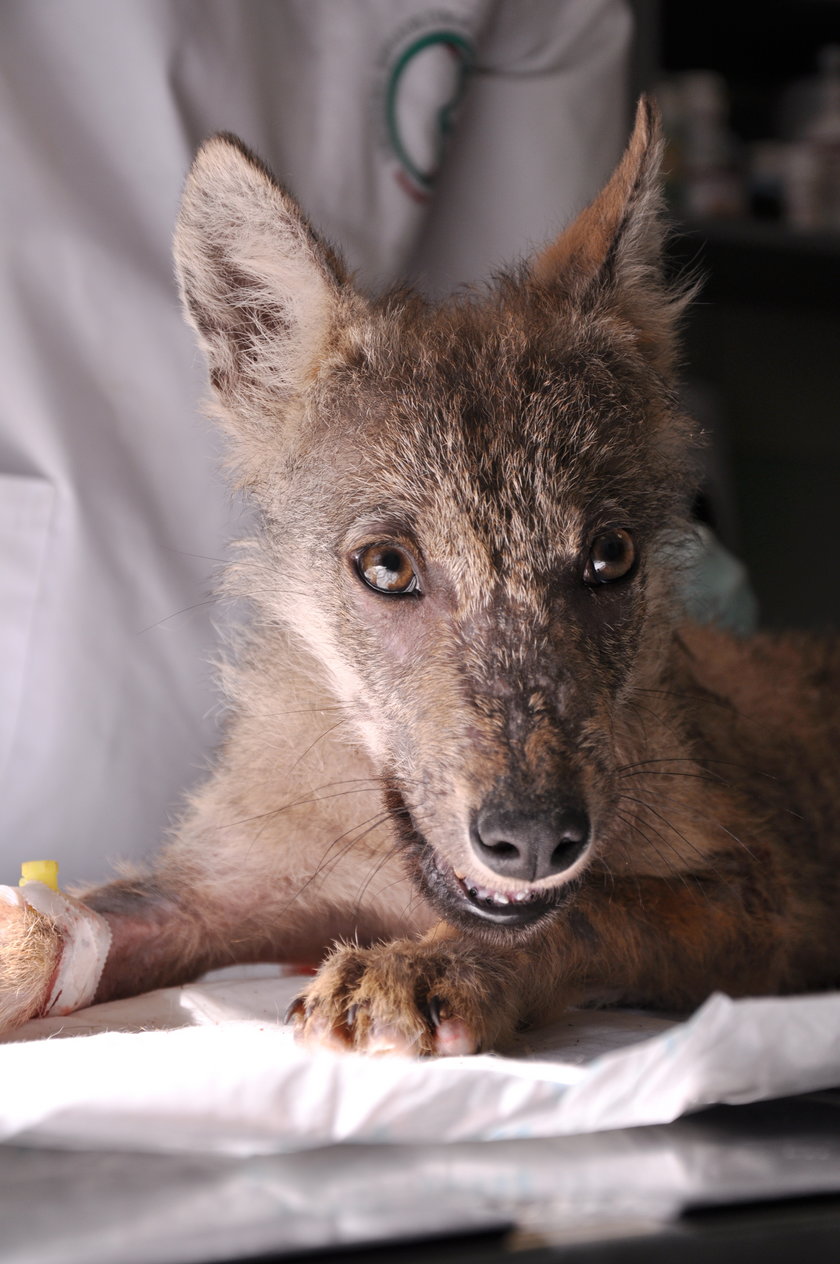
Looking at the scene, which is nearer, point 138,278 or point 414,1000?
point 414,1000

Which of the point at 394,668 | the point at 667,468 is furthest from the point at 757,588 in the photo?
the point at 394,668

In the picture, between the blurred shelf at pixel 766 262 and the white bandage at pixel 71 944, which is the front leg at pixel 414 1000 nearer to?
the white bandage at pixel 71 944

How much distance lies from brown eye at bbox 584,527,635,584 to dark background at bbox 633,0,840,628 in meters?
2.73

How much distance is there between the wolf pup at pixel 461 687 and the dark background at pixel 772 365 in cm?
255

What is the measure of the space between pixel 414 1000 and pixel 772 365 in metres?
3.83

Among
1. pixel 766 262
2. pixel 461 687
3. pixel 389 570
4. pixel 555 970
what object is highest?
pixel 766 262

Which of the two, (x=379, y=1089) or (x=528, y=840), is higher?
(x=528, y=840)

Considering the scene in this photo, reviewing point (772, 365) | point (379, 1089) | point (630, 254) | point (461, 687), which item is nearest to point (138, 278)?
point (630, 254)

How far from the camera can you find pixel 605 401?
1.35 m

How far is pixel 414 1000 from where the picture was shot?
985 millimetres

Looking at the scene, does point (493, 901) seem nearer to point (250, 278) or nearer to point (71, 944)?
point (71, 944)

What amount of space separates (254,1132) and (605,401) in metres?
0.94

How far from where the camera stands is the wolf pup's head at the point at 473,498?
1.07 meters

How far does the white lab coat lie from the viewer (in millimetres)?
1844
